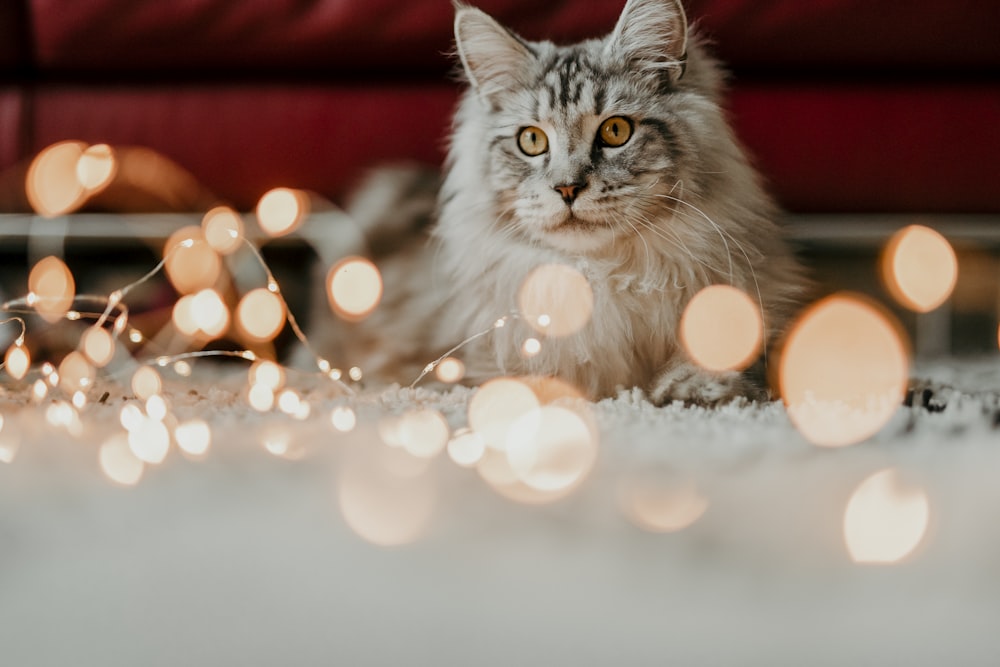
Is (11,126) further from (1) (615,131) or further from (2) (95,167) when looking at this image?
(1) (615,131)

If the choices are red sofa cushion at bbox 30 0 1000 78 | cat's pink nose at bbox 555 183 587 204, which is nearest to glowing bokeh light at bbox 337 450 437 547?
cat's pink nose at bbox 555 183 587 204

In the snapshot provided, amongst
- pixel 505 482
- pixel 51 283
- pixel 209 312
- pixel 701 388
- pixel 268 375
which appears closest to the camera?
pixel 505 482

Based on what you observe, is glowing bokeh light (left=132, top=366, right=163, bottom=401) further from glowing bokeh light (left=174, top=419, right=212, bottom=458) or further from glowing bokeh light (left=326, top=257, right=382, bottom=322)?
glowing bokeh light (left=326, top=257, right=382, bottom=322)

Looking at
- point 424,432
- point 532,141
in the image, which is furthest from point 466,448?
point 532,141

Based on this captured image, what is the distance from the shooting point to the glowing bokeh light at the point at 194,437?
0.75 metres

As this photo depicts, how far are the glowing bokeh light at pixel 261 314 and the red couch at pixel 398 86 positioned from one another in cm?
23

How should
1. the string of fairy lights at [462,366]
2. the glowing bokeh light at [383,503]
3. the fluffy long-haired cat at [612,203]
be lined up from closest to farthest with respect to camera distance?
the glowing bokeh light at [383,503], the string of fairy lights at [462,366], the fluffy long-haired cat at [612,203]

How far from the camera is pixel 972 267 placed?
1.39m

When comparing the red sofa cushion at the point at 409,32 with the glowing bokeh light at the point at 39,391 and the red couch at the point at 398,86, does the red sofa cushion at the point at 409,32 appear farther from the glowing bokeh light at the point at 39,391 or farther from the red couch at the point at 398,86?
the glowing bokeh light at the point at 39,391

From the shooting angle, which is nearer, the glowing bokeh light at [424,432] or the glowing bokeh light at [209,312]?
the glowing bokeh light at [424,432]

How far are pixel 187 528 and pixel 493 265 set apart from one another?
567mm

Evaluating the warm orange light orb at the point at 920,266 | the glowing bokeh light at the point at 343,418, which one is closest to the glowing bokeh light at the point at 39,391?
the glowing bokeh light at the point at 343,418

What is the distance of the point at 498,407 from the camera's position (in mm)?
888

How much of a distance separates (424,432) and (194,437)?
0.80 feet
